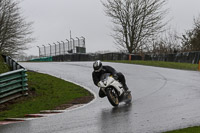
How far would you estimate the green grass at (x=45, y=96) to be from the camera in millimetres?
12087

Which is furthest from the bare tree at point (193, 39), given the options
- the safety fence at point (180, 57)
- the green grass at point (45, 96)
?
the green grass at point (45, 96)

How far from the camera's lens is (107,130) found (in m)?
7.47

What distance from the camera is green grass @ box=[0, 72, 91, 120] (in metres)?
12.1

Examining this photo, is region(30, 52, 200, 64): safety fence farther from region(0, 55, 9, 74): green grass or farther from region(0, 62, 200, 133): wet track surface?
region(0, 55, 9, 74): green grass

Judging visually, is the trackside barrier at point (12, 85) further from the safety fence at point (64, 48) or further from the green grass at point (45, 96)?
the safety fence at point (64, 48)

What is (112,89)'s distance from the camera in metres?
11.3

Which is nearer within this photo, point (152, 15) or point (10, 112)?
point (10, 112)

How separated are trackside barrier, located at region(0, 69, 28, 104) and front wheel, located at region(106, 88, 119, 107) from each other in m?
4.19

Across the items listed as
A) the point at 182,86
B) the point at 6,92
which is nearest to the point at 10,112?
the point at 6,92

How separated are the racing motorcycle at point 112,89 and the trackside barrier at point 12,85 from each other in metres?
3.87

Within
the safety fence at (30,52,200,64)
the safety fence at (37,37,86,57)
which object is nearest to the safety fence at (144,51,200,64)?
the safety fence at (30,52,200,64)

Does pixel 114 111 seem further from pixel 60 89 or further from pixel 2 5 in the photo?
pixel 2 5

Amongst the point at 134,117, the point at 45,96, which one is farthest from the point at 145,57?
the point at 134,117

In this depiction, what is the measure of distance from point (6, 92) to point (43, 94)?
1948 mm
